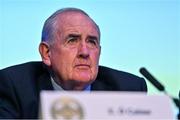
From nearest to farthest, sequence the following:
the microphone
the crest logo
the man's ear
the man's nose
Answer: the crest logo → the microphone → the man's nose → the man's ear

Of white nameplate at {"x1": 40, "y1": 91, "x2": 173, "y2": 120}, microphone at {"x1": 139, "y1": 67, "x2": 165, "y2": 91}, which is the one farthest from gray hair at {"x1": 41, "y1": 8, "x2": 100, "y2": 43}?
white nameplate at {"x1": 40, "y1": 91, "x2": 173, "y2": 120}

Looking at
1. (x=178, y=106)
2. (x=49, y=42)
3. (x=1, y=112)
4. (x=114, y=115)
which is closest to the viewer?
(x=114, y=115)

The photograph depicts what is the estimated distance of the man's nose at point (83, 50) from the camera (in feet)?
4.56

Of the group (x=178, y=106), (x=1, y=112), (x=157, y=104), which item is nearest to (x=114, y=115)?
(x=157, y=104)

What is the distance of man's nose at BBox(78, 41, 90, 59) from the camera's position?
139cm

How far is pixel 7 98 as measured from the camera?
4.41 ft

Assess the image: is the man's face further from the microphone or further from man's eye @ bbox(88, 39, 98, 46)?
the microphone

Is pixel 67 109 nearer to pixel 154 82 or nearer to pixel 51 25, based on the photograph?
pixel 154 82

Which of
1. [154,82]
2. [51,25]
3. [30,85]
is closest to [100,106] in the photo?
[154,82]

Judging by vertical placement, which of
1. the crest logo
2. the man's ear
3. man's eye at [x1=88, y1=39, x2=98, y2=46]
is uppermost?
man's eye at [x1=88, y1=39, x2=98, y2=46]

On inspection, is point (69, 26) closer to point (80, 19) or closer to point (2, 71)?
point (80, 19)

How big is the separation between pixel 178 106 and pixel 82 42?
444 mm

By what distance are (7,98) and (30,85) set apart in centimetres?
8

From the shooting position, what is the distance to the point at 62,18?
1.44 m
